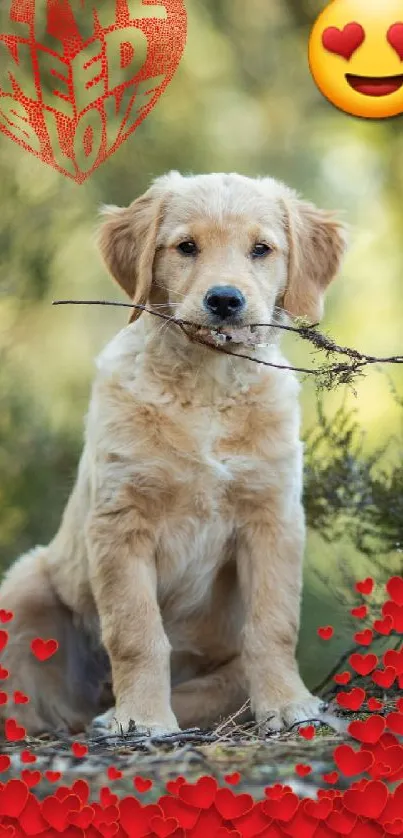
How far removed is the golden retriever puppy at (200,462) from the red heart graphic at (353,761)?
88cm

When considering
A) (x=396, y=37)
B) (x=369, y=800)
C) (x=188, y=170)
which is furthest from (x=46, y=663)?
(x=396, y=37)

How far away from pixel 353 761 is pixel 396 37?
2.61 m

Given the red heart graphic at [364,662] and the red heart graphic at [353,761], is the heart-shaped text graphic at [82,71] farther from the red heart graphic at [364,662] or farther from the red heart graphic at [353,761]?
the red heart graphic at [353,761]

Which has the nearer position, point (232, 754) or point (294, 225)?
point (232, 754)

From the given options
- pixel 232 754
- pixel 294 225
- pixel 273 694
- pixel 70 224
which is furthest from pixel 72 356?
pixel 232 754

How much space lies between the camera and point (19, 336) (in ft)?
16.6

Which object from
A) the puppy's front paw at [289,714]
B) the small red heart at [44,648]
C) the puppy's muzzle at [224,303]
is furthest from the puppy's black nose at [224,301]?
the puppy's front paw at [289,714]

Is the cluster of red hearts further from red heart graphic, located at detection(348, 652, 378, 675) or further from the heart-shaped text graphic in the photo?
the heart-shaped text graphic

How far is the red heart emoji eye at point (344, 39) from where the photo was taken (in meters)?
4.16

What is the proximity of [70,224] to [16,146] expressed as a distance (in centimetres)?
43

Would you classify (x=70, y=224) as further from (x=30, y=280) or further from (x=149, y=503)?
(x=149, y=503)

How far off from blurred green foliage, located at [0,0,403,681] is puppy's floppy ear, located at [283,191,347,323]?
1.10 metres

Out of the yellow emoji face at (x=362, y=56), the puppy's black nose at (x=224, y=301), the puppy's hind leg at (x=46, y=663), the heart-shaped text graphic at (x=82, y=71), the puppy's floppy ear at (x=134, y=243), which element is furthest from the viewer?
the heart-shaped text graphic at (x=82, y=71)

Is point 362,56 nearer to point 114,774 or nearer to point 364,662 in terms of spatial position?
point 364,662
